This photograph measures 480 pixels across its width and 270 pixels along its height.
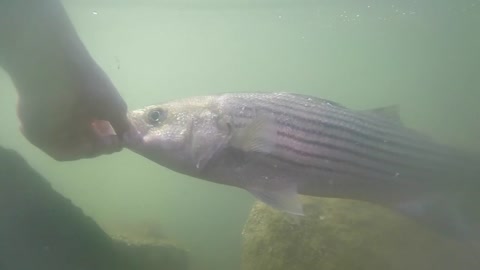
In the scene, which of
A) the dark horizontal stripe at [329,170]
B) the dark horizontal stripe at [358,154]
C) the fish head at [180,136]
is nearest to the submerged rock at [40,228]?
the fish head at [180,136]

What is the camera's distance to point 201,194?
65.3 feet

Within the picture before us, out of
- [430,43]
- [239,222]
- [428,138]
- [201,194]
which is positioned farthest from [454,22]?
[428,138]

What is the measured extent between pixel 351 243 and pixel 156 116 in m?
2.97

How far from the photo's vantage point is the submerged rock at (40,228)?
442 cm

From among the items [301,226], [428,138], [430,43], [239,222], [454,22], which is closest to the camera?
[428,138]

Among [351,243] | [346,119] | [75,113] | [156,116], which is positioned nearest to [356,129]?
[346,119]

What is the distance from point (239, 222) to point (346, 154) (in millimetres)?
10205

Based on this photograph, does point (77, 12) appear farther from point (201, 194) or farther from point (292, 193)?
point (292, 193)

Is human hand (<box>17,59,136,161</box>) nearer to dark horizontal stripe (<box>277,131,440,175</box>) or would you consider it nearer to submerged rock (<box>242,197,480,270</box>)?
dark horizontal stripe (<box>277,131,440,175</box>)

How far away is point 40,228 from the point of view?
4.58m

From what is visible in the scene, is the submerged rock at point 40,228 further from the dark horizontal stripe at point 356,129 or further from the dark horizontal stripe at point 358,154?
the dark horizontal stripe at point 358,154

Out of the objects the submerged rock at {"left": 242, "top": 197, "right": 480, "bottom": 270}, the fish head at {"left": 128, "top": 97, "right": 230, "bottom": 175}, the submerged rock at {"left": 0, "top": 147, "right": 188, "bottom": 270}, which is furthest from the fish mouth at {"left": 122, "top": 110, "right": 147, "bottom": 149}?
the submerged rock at {"left": 242, "top": 197, "right": 480, "bottom": 270}

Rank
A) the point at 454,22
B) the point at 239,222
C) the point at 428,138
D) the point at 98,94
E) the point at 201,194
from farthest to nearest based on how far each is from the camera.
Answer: the point at 454,22 → the point at 201,194 → the point at 239,222 → the point at 428,138 → the point at 98,94

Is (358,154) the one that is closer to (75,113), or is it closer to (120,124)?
(120,124)
